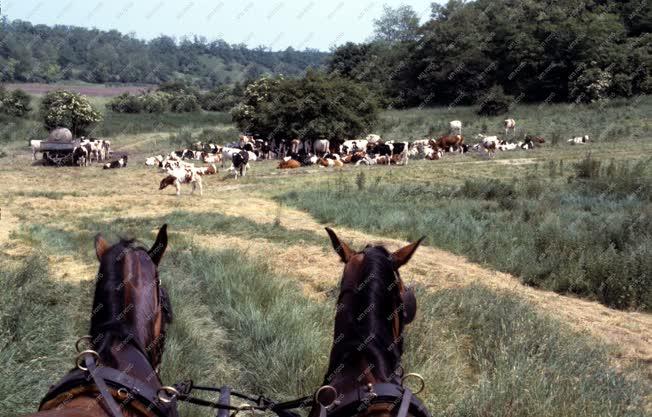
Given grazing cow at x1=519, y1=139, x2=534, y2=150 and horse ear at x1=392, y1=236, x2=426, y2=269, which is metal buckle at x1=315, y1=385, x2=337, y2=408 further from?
grazing cow at x1=519, y1=139, x2=534, y2=150

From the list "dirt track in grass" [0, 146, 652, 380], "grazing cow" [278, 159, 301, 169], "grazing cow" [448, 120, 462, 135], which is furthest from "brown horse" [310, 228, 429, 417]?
"grazing cow" [448, 120, 462, 135]

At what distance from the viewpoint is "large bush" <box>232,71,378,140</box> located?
1187 inches

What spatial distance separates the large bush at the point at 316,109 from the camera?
30.1 meters

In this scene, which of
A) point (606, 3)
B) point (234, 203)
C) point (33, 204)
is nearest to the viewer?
point (33, 204)

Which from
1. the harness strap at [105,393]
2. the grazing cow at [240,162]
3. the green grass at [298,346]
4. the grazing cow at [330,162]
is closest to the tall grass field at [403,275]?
the green grass at [298,346]

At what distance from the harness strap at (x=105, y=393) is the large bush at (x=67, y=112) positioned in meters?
36.7

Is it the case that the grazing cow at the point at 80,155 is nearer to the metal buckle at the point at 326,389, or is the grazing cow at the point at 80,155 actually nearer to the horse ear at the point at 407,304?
the horse ear at the point at 407,304

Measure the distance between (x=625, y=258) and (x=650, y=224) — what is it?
2.34 meters

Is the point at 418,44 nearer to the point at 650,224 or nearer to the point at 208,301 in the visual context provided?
the point at 650,224

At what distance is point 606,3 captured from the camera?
177 feet

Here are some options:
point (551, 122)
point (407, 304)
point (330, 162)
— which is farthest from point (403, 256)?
point (551, 122)

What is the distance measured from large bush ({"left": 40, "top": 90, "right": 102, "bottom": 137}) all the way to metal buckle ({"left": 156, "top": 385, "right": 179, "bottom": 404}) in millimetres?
36527

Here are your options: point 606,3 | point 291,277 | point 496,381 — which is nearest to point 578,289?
point 291,277

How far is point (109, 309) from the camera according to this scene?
2.46 m
